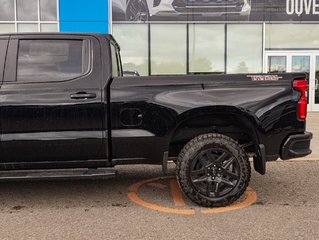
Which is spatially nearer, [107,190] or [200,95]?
[200,95]

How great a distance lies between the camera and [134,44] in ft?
50.3

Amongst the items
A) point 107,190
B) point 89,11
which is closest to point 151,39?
point 89,11

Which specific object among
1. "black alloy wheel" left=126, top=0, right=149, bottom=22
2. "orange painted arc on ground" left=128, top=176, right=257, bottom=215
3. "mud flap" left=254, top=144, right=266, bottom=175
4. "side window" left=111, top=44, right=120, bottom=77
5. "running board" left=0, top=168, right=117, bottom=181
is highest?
"black alloy wheel" left=126, top=0, right=149, bottom=22

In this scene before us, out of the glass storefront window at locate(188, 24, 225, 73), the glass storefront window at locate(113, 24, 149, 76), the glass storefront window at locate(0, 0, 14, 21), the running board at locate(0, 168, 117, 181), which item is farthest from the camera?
the glass storefront window at locate(188, 24, 225, 73)

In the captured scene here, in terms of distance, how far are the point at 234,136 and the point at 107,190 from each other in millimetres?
1769

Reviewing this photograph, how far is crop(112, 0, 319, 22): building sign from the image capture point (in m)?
15.2

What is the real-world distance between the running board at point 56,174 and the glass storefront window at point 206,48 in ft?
37.8

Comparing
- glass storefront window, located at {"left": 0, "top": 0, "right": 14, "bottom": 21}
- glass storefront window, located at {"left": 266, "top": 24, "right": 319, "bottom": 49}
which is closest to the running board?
glass storefront window, located at {"left": 0, "top": 0, "right": 14, "bottom": 21}

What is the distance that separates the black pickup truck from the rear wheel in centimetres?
1

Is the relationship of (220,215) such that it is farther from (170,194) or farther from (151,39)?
(151,39)

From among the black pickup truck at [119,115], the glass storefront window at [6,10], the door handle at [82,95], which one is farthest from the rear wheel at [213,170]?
the glass storefront window at [6,10]

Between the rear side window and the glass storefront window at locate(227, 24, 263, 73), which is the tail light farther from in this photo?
the glass storefront window at locate(227, 24, 263, 73)

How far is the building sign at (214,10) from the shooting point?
597 inches

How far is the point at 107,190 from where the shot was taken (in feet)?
17.1
